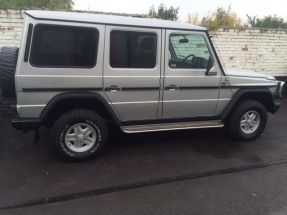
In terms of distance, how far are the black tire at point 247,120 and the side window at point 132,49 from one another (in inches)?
70.3

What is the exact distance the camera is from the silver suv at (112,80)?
A: 3223 mm

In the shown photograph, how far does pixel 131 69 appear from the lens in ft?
11.8

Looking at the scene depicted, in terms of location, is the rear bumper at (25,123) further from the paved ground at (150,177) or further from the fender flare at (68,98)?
the paved ground at (150,177)

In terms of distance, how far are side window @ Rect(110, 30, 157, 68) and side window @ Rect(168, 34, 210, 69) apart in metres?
0.30

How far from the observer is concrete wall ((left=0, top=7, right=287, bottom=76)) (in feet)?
23.1

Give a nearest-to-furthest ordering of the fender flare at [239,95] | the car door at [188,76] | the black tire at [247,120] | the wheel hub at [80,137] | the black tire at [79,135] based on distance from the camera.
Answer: the black tire at [79,135], the wheel hub at [80,137], the car door at [188,76], the fender flare at [239,95], the black tire at [247,120]

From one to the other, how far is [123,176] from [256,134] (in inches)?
107

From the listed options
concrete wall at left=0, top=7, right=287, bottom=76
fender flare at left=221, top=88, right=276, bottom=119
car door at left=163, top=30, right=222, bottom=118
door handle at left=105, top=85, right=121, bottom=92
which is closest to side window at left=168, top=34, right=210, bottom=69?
car door at left=163, top=30, right=222, bottom=118

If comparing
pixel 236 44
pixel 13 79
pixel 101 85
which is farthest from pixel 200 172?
pixel 236 44

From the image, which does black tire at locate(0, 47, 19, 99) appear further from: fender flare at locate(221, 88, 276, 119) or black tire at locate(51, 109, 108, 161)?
fender flare at locate(221, 88, 276, 119)

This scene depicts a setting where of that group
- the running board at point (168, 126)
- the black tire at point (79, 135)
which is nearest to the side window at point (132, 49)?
the black tire at point (79, 135)

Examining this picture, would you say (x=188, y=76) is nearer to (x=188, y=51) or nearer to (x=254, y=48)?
(x=188, y=51)

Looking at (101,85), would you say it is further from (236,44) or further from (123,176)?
(236,44)

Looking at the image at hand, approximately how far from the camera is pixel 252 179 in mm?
3307
